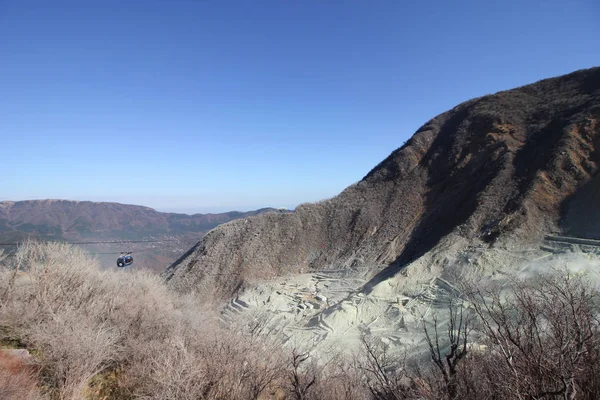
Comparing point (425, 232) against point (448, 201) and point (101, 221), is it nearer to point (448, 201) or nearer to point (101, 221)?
point (448, 201)

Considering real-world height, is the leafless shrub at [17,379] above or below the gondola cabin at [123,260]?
below

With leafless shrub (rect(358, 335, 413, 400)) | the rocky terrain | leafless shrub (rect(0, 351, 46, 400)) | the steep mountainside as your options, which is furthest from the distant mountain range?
leafless shrub (rect(358, 335, 413, 400))

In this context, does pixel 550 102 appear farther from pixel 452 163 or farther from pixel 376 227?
pixel 376 227

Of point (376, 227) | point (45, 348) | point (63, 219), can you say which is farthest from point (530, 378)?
point (63, 219)

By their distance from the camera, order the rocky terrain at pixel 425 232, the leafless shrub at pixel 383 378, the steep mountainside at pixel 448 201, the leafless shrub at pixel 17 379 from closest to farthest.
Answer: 1. the leafless shrub at pixel 383 378
2. the leafless shrub at pixel 17 379
3. the rocky terrain at pixel 425 232
4. the steep mountainside at pixel 448 201

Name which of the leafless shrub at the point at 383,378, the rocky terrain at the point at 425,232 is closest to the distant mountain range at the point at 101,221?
the rocky terrain at the point at 425,232

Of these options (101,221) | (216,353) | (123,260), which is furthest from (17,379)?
(101,221)

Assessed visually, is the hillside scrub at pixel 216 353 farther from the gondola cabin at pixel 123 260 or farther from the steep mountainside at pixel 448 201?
the gondola cabin at pixel 123 260
